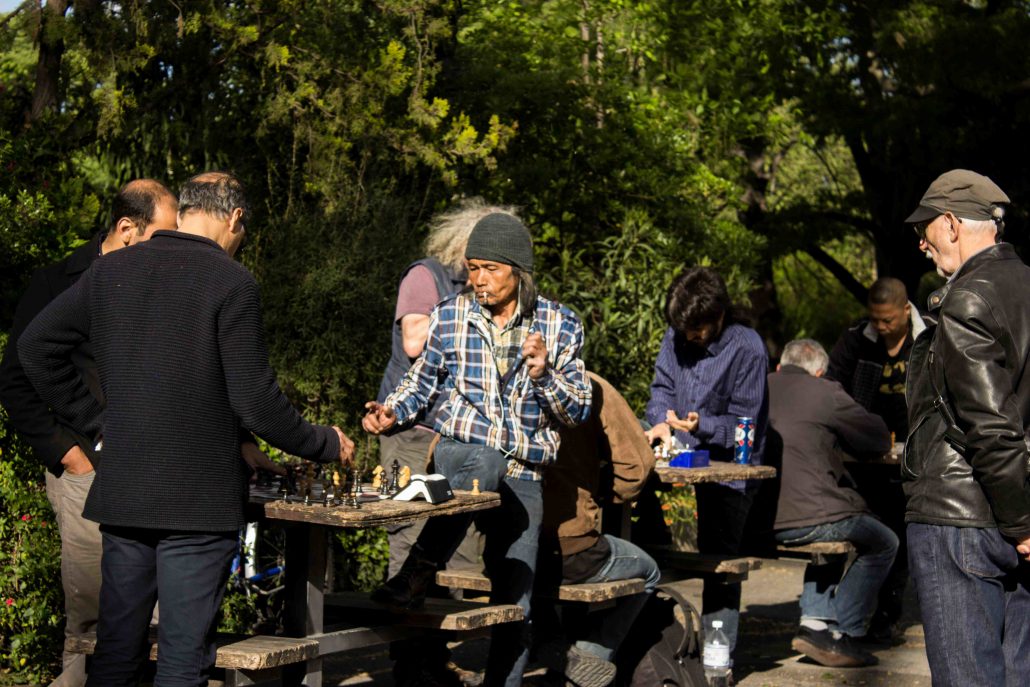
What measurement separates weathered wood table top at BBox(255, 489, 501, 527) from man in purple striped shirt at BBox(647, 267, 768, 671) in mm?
2251

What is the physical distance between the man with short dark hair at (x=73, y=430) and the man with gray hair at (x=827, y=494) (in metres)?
3.74

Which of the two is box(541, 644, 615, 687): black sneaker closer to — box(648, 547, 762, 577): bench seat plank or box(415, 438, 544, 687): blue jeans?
box(415, 438, 544, 687): blue jeans

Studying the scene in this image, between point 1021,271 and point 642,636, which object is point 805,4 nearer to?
point 642,636

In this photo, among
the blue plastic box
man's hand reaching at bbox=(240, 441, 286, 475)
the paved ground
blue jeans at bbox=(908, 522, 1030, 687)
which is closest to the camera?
blue jeans at bbox=(908, 522, 1030, 687)

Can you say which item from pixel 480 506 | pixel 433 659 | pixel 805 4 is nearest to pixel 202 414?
pixel 480 506

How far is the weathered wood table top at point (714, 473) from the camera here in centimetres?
645

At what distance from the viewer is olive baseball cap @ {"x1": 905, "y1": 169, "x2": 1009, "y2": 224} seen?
452 centimetres

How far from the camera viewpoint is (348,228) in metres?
9.27

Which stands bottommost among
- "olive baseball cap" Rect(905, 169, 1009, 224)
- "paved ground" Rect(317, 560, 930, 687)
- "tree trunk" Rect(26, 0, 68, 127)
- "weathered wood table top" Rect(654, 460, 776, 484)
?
"paved ground" Rect(317, 560, 930, 687)

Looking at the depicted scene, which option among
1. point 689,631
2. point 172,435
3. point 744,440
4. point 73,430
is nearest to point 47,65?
point 73,430

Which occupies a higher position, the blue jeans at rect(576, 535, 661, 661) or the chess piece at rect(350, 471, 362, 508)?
the chess piece at rect(350, 471, 362, 508)

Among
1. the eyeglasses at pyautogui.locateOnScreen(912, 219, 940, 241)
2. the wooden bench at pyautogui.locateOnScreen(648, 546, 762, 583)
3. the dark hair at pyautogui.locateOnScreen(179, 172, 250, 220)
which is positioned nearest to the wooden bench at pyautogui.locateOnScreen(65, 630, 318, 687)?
the dark hair at pyautogui.locateOnScreen(179, 172, 250, 220)

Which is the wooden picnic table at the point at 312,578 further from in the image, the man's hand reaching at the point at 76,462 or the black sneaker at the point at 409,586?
the man's hand reaching at the point at 76,462

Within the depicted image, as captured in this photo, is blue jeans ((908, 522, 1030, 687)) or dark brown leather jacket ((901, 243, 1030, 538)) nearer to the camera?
dark brown leather jacket ((901, 243, 1030, 538))
